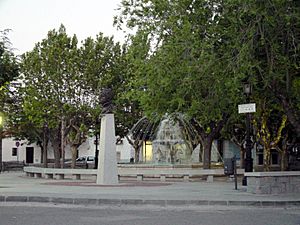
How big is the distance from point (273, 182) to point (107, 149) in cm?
755

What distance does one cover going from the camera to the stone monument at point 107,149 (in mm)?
23234

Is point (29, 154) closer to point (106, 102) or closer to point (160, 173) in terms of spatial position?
point (160, 173)

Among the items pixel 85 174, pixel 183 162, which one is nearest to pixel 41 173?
pixel 85 174

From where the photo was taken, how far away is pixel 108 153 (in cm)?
2328

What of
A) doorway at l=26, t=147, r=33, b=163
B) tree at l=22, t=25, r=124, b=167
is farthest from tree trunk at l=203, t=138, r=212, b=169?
doorway at l=26, t=147, r=33, b=163

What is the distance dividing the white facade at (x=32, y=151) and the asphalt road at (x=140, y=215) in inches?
2237

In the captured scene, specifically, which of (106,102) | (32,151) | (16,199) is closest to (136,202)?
(16,199)

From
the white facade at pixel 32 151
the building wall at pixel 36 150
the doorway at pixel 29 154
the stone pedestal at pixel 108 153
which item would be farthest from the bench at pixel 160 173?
the doorway at pixel 29 154

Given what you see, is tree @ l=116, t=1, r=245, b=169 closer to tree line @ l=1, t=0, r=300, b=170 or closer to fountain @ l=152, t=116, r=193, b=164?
tree line @ l=1, t=0, r=300, b=170

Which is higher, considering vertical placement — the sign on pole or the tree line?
the tree line

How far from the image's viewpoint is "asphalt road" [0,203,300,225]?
468 inches

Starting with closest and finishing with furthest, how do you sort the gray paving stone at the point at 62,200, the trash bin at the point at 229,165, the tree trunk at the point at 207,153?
1. the gray paving stone at the point at 62,200
2. the trash bin at the point at 229,165
3. the tree trunk at the point at 207,153

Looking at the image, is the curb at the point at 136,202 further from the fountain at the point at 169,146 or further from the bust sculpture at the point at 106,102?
the fountain at the point at 169,146

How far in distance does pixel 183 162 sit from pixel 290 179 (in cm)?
2009
